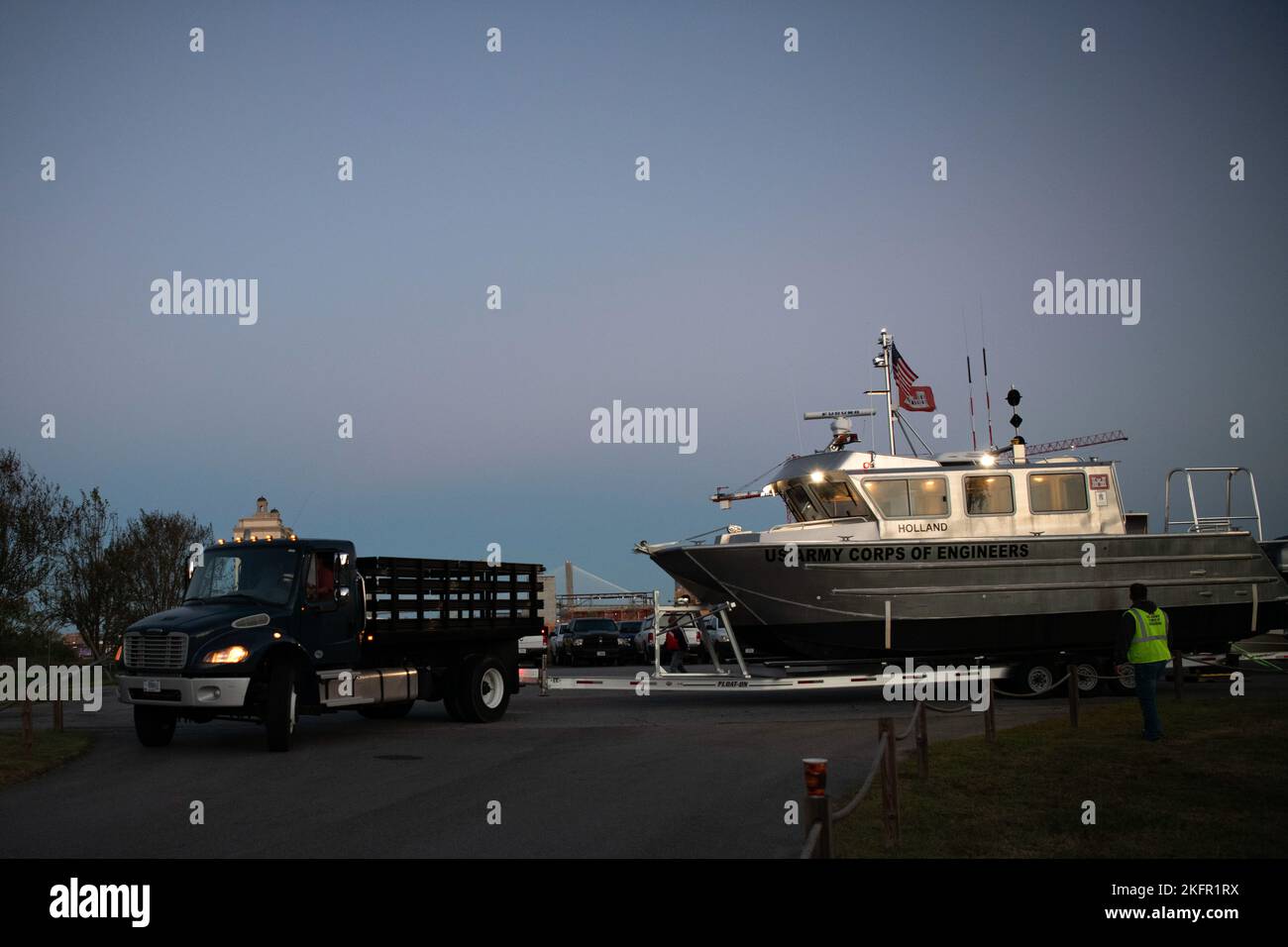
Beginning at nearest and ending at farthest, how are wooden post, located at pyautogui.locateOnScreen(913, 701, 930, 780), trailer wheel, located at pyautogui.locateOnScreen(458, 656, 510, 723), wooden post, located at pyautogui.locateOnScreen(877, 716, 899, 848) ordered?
wooden post, located at pyautogui.locateOnScreen(877, 716, 899, 848)
wooden post, located at pyautogui.locateOnScreen(913, 701, 930, 780)
trailer wheel, located at pyautogui.locateOnScreen(458, 656, 510, 723)

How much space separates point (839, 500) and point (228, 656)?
433 inches

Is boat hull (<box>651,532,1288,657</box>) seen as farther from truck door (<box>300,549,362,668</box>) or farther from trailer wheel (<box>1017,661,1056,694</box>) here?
truck door (<box>300,549,362,668</box>)

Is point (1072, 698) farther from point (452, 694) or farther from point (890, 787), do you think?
point (452, 694)

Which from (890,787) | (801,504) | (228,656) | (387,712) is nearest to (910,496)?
(801,504)

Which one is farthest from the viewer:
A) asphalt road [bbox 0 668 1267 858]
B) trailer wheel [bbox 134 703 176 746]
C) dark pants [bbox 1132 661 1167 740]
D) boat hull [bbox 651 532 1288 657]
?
boat hull [bbox 651 532 1288 657]

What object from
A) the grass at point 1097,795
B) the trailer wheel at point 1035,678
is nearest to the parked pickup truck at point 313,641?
the grass at point 1097,795

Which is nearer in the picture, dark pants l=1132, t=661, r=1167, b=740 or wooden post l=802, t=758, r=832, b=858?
wooden post l=802, t=758, r=832, b=858

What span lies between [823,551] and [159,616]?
1048 cm

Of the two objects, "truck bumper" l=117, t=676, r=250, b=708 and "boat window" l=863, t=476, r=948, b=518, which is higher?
"boat window" l=863, t=476, r=948, b=518

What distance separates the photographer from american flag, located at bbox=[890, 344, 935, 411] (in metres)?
24.4

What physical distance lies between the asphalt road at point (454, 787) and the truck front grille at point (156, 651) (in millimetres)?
1135

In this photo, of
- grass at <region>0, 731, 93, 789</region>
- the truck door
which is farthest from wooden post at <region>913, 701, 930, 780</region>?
grass at <region>0, 731, 93, 789</region>

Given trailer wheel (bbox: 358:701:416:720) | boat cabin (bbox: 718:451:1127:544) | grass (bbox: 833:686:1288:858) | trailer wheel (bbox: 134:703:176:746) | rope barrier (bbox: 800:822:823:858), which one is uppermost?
boat cabin (bbox: 718:451:1127:544)

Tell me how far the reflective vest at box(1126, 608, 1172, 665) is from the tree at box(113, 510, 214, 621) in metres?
42.9
